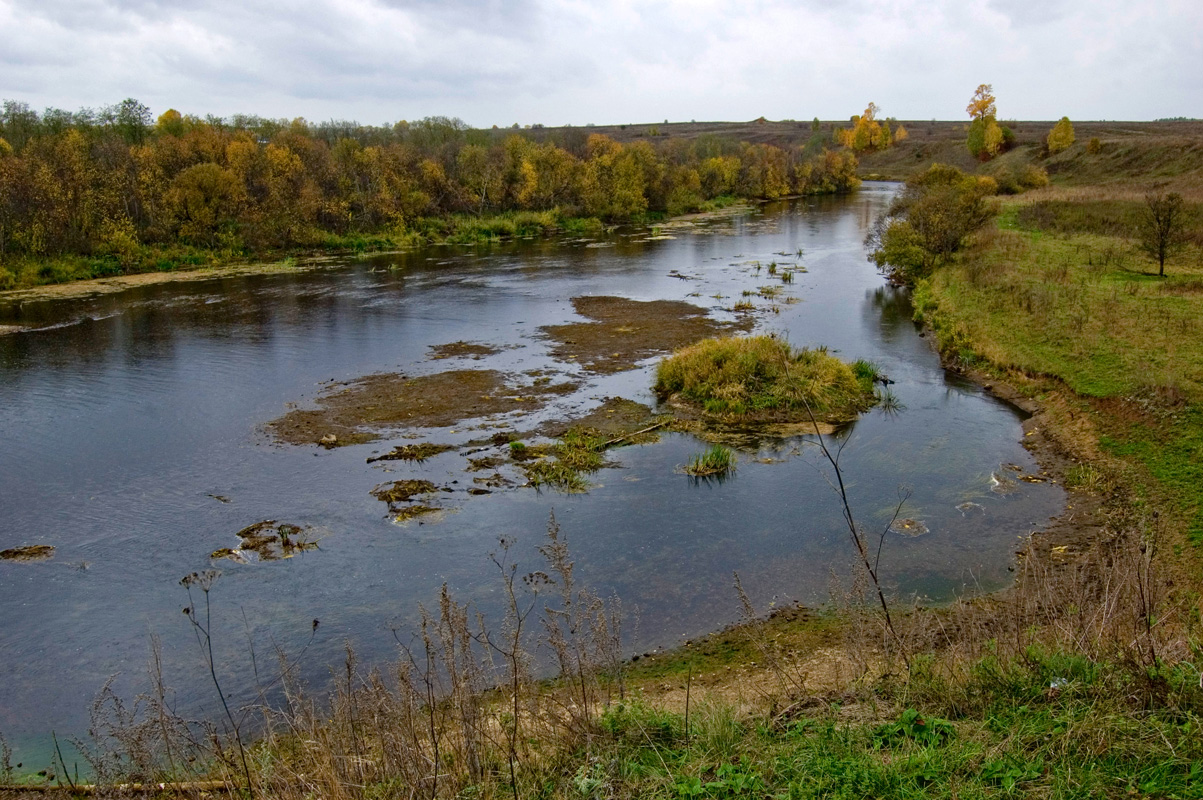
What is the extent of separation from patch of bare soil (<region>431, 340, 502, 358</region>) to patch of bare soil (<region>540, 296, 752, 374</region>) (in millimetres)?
2161

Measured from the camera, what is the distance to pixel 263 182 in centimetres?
5141

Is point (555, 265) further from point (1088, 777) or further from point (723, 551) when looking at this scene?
point (1088, 777)

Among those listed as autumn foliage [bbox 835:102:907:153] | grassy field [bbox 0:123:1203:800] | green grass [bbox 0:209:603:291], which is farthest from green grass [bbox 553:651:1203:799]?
autumn foliage [bbox 835:102:907:153]

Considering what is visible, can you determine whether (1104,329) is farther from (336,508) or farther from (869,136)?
(869,136)

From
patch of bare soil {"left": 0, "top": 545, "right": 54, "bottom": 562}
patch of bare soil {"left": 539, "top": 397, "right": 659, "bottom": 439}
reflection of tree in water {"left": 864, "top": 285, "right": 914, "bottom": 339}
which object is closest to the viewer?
patch of bare soil {"left": 0, "top": 545, "right": 54, "bottom": 562}

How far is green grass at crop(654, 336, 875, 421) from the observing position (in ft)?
63.4

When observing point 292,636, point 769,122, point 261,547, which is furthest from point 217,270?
point 769,122

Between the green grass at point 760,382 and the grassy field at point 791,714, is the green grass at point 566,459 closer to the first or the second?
the green grass at point 760,382

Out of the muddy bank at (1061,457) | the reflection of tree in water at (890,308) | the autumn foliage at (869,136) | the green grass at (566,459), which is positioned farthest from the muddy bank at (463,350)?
the autumn foliage at (869,136)

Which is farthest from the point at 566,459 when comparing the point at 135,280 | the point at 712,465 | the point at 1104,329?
the point at 135,280

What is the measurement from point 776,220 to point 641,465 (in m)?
50.2

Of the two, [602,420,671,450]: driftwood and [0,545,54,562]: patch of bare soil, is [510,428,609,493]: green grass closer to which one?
[602,420,671,450]: driftwood

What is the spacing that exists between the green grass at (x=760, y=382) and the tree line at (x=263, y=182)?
35447 mm

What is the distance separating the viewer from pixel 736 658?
32.7 feet
